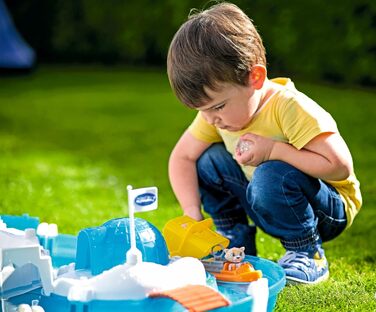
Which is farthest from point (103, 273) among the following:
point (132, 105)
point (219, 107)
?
point (132, 105)

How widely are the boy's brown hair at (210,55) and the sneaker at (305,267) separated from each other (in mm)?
420

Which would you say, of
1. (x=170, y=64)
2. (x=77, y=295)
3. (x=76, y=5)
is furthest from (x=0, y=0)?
(x=77, y=295)

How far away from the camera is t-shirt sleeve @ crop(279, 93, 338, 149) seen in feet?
5.56

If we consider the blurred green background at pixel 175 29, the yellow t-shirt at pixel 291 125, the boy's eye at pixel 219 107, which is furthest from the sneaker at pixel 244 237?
the blurred green background at pixel 175 29

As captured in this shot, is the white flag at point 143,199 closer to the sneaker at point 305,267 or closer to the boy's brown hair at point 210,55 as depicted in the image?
the boy's brown hair at point 210,55

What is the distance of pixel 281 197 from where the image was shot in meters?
1.74

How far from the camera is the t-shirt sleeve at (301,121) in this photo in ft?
5.56

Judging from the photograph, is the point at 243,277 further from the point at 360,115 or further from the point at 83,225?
the point at 360,115

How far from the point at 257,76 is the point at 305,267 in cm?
44

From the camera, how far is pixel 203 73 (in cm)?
162

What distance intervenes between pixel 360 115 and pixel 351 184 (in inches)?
99.2

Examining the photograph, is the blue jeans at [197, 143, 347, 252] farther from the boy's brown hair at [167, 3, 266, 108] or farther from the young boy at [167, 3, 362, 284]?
the boy's brown hair at [167, 3, 266, 108]

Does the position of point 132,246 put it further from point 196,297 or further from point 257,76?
point 257,76

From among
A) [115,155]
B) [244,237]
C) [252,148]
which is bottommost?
[115,155]
